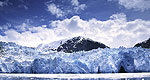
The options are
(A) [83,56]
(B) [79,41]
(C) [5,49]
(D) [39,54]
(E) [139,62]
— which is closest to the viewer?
(E) [139,62]

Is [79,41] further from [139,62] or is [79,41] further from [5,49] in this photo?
[139,62]

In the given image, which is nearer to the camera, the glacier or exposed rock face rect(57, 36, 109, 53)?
the glacier

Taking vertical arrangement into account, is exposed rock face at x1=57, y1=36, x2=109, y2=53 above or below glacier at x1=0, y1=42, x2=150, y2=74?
above

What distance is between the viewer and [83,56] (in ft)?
119

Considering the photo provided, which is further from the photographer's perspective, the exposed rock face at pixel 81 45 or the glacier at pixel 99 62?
the exposed rock face at pixel 81 45

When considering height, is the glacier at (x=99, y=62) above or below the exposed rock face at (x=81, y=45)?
below

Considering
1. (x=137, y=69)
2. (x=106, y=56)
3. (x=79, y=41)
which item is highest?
(x=79, y=41)

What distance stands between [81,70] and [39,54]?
50.7 feet

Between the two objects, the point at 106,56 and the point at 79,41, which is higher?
the point at 79,41

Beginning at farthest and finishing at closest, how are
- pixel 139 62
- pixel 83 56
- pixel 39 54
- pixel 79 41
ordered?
pixel 79 41 < pixel 39 54 < pixel 83 56 < pixel 139 62

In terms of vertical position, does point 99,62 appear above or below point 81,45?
below

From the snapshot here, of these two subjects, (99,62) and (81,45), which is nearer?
(99,62)

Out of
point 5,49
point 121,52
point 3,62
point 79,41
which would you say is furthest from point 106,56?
point 79,41

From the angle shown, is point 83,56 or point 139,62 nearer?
point 139,62
